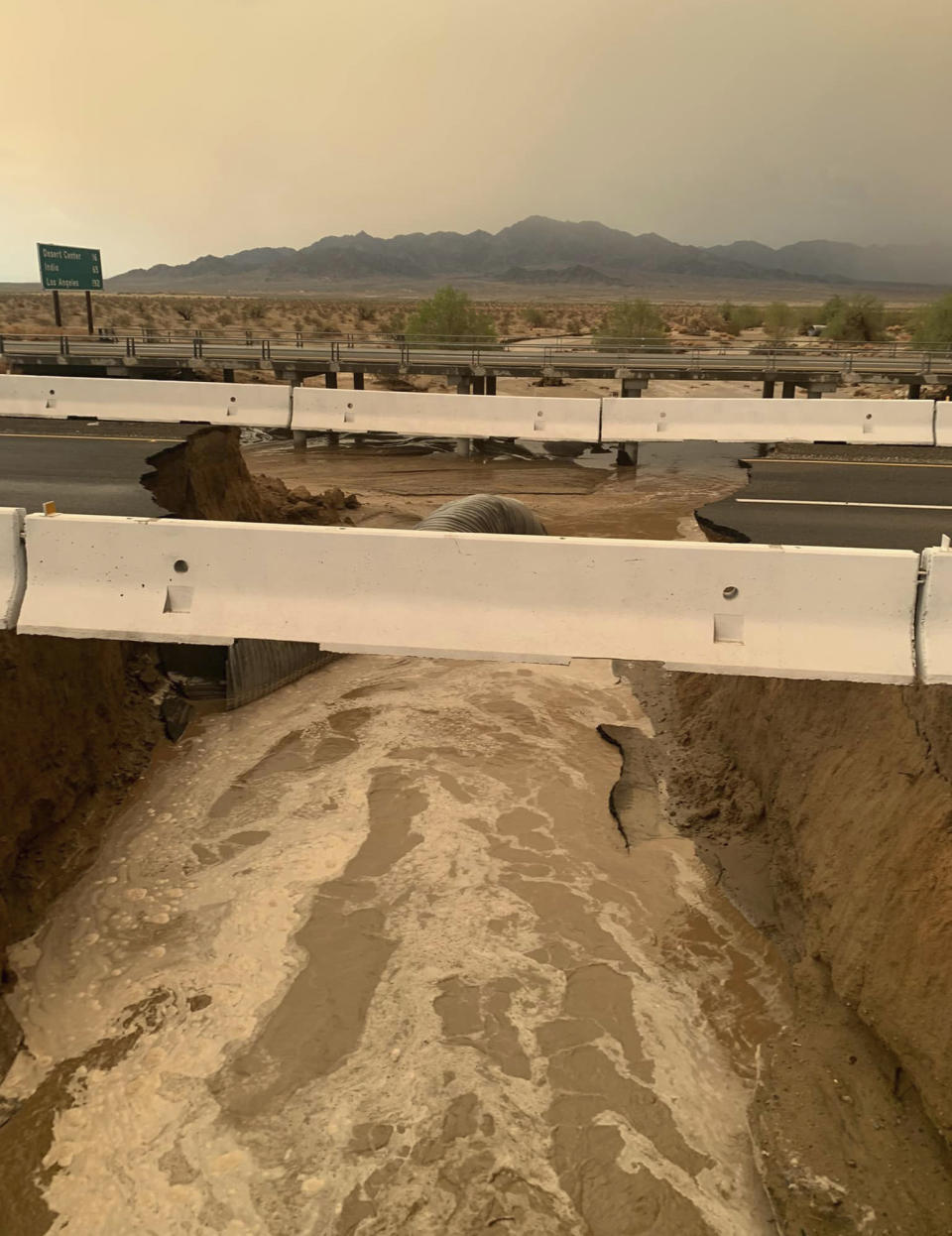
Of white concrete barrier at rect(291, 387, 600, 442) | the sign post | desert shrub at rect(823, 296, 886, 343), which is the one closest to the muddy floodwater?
white concrete barrier at rect(291, 387, 600, 442)

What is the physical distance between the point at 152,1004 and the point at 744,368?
25675mm

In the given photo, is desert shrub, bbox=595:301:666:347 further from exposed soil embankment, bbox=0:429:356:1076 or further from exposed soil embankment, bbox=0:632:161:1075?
exposed soil embankment, bbox=0:632:161:1075

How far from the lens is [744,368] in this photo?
1078 inches

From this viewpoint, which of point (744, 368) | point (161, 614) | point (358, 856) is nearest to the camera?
point (161, 614)

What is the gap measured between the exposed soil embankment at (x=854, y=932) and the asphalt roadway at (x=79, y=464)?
6953 mm

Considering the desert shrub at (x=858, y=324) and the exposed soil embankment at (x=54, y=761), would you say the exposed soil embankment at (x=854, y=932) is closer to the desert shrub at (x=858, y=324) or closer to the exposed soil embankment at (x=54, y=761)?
the exposed soil embankment at (x=54, y=761)

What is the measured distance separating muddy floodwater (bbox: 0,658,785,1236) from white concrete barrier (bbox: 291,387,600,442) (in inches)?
449

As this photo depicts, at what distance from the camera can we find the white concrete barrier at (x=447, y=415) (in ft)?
63.4

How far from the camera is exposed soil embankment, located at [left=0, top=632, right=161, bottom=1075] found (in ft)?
23.3

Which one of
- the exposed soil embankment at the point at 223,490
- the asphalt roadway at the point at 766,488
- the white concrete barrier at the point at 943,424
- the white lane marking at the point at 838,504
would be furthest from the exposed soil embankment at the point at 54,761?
the white concrete barrier at the point at 943,424

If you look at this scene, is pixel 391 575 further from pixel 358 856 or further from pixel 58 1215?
pixel 58 1215

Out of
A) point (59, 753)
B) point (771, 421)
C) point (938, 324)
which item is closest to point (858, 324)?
point (938, 324)

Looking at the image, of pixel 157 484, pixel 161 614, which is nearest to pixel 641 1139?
pixel 161 614

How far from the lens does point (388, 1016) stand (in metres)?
6.24
